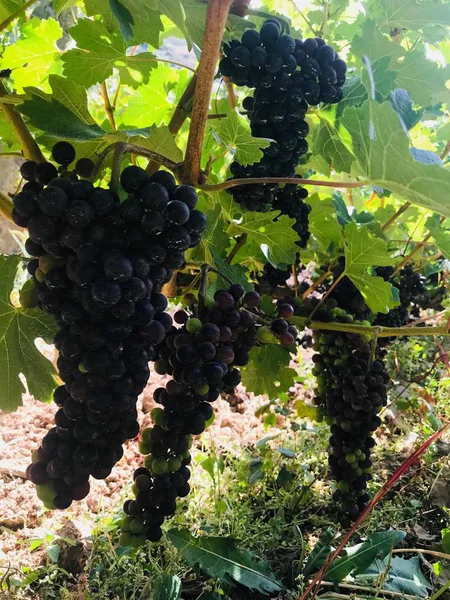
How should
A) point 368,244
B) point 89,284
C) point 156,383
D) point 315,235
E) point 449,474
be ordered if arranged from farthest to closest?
point 156,383, point 449,474, point 315,235, point 368,244, point 89,284

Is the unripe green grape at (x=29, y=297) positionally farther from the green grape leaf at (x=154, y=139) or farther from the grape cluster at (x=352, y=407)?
the grape cluster at (x=352, y=407)

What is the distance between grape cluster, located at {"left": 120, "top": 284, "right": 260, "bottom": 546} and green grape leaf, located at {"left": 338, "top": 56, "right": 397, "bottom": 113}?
43cm

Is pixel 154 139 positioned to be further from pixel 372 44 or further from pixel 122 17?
pixel 372 44

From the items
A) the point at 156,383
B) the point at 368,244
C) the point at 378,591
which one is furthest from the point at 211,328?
the point at 156,383

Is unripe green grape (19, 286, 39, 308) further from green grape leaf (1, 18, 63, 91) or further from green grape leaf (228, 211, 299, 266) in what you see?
green grape leaf (1, 18, 63, 91)

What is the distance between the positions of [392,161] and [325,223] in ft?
2.37

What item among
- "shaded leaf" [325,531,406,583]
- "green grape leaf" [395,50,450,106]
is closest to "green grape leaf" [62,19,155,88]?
"green grape leaf" [395,50,450,106]

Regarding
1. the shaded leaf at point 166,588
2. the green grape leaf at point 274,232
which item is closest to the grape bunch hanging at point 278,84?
the green grape leaf at point 274,232

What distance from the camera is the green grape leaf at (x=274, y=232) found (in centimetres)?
103

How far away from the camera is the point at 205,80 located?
66 centimetres

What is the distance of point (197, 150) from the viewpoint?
0.73 m

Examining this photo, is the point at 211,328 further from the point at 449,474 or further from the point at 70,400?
the point at 449,474

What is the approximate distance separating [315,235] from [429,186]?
78 centimetres

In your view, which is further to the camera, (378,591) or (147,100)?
(147,100)
